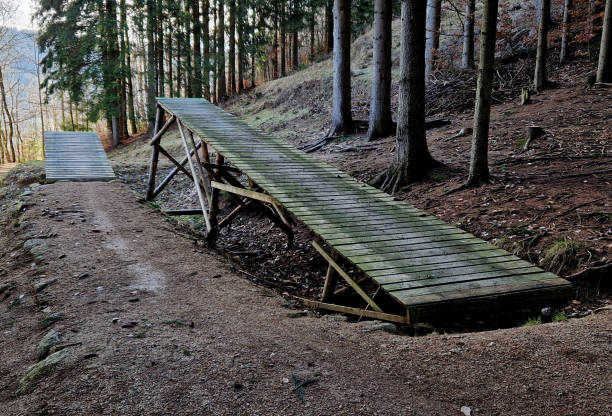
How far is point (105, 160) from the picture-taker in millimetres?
15344

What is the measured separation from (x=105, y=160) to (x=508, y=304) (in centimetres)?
1436

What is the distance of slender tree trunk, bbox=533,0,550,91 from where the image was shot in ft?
36.6

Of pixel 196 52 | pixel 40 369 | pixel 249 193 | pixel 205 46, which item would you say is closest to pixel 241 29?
pixel 205 46

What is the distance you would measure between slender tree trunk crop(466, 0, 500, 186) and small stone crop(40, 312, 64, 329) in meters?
6.52

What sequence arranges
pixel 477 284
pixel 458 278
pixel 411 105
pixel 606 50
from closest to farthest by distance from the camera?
pixel 477 284 < pixel 458 278 < pixel 411 105 < pixel 606 50

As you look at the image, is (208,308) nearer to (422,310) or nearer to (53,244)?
(422,310)

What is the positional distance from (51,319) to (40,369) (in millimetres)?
1196

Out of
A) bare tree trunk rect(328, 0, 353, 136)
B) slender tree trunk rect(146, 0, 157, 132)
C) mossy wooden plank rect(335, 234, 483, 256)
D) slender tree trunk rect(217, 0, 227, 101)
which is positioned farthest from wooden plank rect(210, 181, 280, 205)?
slender tree trunk rect(217, 0, 227, 101)

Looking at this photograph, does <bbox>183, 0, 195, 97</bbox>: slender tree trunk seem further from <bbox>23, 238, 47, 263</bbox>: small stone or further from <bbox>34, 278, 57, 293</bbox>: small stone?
<bbox>34, 278, 57, 293</bbox>: small stone

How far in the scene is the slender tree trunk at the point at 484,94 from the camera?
279 inches

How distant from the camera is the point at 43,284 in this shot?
18.0 feet

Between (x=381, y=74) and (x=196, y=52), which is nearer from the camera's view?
(x=381, y=74)

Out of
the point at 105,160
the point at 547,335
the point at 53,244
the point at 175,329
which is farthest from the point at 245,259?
the point at 105,160

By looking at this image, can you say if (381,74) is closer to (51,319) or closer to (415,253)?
(415,253)
